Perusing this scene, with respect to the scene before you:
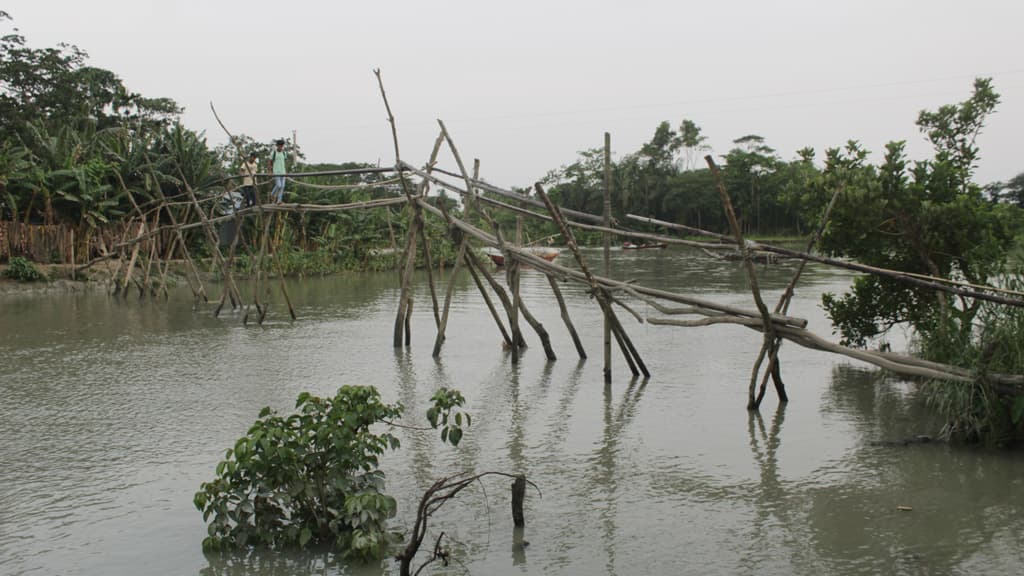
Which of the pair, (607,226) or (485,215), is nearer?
(607,226)

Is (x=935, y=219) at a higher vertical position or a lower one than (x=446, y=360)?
higher

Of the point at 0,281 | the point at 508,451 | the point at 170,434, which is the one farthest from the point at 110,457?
the point at 0,281

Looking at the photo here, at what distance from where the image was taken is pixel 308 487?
14.4ft

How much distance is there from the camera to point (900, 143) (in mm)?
7895

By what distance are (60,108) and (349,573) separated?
31314mm

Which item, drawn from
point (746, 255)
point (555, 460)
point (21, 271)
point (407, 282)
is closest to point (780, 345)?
point (746, 255)

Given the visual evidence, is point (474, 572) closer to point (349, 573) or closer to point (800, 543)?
point (349, 573)

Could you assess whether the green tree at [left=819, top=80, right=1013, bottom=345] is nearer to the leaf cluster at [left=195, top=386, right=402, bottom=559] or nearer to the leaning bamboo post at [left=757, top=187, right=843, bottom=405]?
the leaning bamboo post at [left=757, top=187, right=843, bottom=405]

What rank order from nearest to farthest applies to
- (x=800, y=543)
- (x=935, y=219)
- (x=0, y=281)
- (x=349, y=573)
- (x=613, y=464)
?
(x=349, y=573) → (x=800, y=543) → (x=613, y=464) → (x=935, y=219) → (x=0, y=281)

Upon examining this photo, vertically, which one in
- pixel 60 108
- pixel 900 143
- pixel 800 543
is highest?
pixel 60 108

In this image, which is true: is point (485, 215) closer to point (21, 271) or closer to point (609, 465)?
point (609, 465)

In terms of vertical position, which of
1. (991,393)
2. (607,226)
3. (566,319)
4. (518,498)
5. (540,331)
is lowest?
(518,498)

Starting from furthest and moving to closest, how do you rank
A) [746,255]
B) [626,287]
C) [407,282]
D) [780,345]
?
[407,282], [626,287], [780,345], [746,255]

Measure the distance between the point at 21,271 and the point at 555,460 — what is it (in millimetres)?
16324
